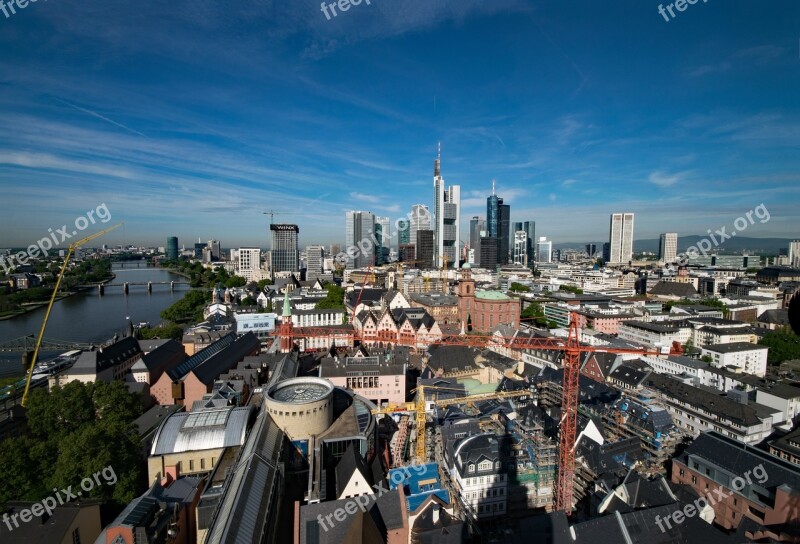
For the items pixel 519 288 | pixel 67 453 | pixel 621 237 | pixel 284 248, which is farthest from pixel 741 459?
pixel 621 237

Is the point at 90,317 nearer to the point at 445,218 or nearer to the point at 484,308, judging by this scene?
the point at 484,308

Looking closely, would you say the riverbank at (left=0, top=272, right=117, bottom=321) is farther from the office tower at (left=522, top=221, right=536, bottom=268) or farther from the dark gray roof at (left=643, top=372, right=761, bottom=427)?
the office tower at (left=522, top=221, right=536, bottom=268)

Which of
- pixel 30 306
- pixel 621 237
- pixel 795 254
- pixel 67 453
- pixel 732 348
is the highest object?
pixel 621 237

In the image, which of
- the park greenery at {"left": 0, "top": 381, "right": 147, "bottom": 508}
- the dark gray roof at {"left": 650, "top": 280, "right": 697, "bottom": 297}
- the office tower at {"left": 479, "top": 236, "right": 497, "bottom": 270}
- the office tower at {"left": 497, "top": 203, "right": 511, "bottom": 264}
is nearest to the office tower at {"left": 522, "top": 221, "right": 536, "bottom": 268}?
the office tower at {"left": 497, "top": 203, "right": 511, "bottom": 264}

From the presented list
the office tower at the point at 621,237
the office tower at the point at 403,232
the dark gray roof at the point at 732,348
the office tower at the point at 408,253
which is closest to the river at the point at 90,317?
the dark gray roof at the point at 732,348

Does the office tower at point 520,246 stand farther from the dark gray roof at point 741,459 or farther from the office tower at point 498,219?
the dark gray roof at point 741,459

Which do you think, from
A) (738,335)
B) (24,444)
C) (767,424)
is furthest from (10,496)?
(738,335)
